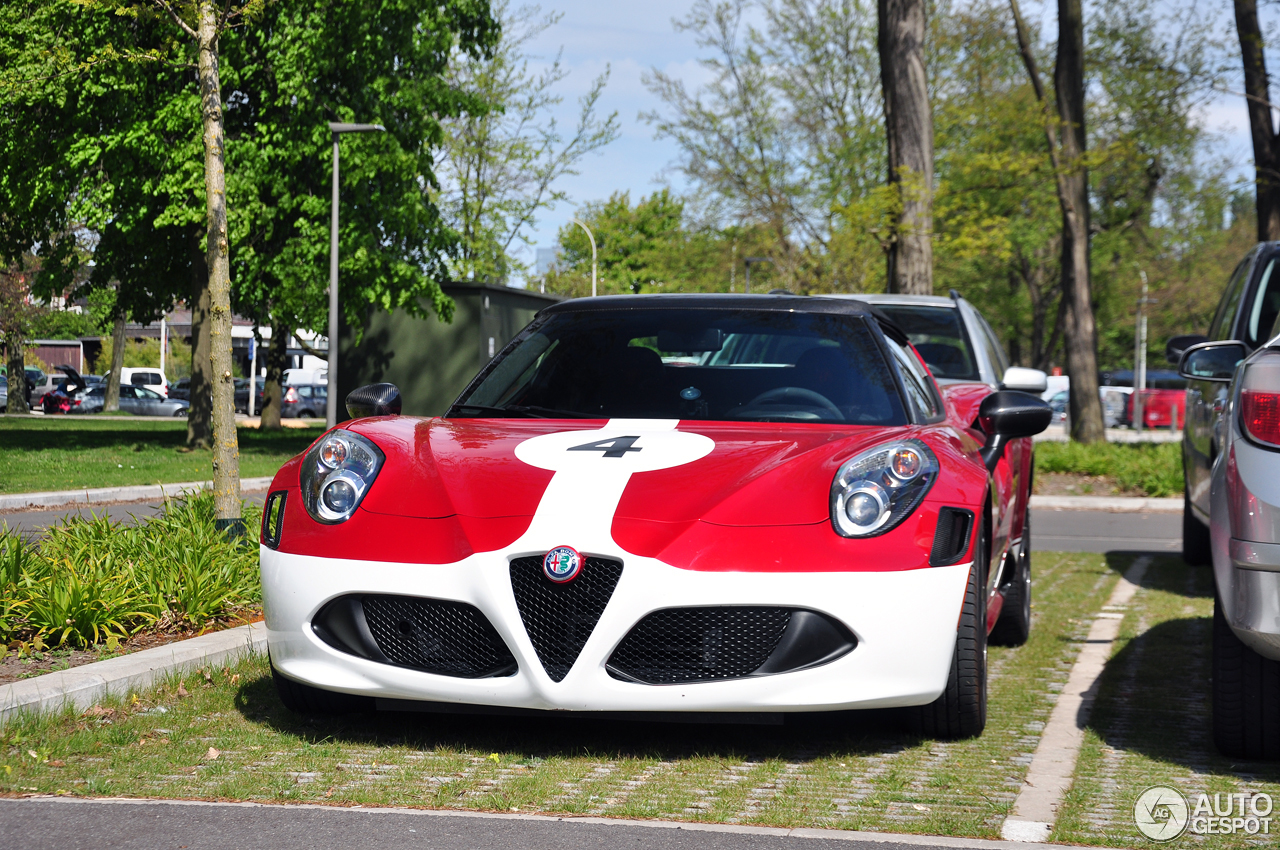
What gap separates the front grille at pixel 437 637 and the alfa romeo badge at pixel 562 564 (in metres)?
0.25

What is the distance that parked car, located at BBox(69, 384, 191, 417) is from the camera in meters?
53.6

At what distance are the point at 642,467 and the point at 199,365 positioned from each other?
66.4ft

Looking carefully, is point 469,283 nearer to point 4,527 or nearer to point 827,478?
point 4,527

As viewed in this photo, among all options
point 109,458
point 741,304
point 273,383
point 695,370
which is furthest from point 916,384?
point 273,383

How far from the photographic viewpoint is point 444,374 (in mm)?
26906

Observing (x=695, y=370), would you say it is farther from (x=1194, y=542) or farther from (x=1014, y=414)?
(x=1194, y=542)

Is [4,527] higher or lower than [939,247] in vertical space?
lower

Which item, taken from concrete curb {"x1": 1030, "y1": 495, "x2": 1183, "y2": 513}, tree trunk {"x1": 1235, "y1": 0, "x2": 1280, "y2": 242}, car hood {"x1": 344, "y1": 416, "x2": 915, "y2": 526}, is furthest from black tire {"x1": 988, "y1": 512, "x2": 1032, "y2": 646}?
tree trunk {"x1": 1235, "y1": 0, "x2": 1280, "y2": 242}

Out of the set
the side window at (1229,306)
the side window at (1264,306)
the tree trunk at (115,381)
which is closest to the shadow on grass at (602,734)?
the side window at (1264,306)

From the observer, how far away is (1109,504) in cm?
1614

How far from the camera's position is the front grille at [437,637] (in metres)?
3.90


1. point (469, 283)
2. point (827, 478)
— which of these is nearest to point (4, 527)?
point (827, 478)

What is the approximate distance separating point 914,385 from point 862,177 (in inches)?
1219

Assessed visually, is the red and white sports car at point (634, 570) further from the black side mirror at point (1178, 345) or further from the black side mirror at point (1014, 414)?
the black side mirror at point (1178, 345)
